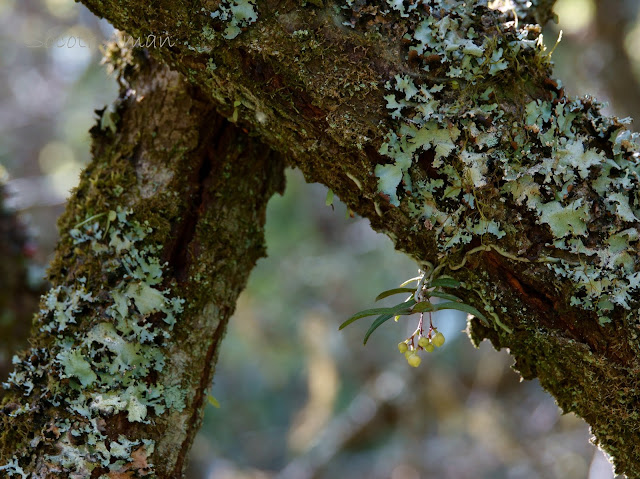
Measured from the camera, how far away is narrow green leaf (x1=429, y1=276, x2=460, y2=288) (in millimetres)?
934

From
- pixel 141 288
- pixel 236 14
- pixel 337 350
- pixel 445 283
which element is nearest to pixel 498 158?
pixel 445 283

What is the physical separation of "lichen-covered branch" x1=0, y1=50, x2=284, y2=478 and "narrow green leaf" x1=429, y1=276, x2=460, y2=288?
431mm

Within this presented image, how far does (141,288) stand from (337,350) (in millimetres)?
3995

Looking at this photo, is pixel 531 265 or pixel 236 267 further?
pixel 236 267

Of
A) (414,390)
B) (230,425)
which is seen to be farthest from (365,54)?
(230,425)

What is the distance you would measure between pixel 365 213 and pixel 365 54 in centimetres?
27

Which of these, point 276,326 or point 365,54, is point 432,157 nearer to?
point 365,54

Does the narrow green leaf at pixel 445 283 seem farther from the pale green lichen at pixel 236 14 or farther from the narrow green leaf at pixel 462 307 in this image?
the pale green lichen at pixel 236 14

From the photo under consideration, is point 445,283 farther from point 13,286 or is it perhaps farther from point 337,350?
point 337,350

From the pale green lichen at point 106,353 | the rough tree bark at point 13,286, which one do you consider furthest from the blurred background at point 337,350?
the pale green lichen at point 106,353

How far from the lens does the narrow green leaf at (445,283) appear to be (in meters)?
0.93

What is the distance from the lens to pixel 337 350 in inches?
194

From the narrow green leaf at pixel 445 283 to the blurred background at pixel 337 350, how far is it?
1692mm

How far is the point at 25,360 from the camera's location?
105 cm
